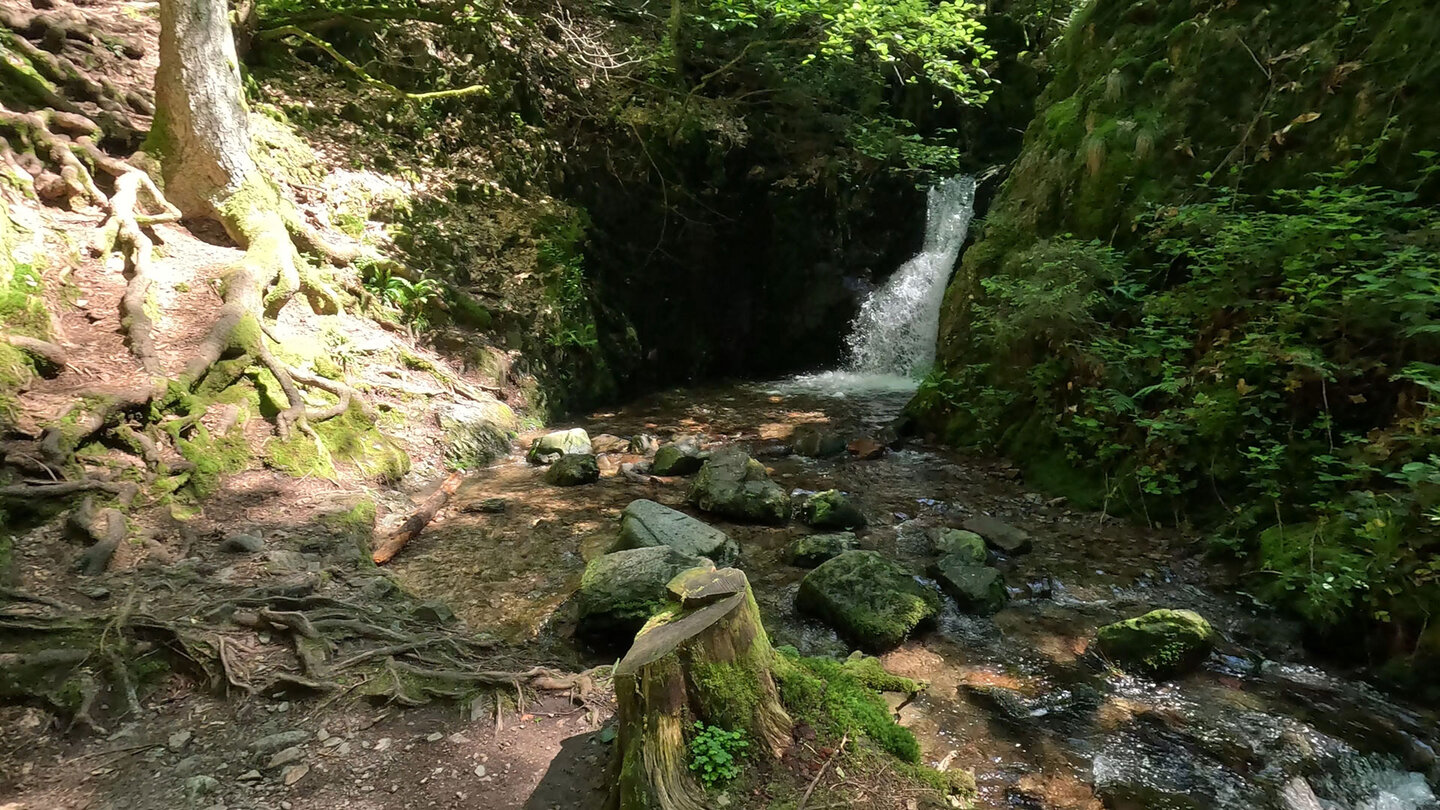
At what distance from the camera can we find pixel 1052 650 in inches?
188

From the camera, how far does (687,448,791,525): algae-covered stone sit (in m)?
7.01

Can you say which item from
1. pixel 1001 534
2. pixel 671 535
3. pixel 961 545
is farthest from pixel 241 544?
pixel 1001 534

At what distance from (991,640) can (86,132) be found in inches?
414

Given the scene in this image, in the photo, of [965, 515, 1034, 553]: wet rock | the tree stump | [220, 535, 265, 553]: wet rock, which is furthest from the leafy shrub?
[965, 515, 1034, 553]: wet rock

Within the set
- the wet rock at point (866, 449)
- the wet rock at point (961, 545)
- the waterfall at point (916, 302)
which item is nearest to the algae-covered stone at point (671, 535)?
the wet rock at point (961, 545)

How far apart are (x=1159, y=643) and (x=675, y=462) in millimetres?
5312

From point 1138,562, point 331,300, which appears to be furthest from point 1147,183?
point 331,300

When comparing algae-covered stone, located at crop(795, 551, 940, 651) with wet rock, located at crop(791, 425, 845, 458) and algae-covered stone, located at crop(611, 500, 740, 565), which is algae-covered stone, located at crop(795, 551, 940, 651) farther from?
wet rock, located at crop(791, 425, 845, 458)

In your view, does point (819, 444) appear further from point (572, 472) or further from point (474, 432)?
point (474, 432)

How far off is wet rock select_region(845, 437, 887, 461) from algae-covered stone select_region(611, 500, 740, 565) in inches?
137

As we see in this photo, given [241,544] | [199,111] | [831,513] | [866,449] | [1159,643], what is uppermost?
[199,111]

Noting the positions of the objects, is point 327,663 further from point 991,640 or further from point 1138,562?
point 1138,562

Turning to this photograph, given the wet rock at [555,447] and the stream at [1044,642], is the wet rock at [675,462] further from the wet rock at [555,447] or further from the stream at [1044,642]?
the wet rock at [555,447]

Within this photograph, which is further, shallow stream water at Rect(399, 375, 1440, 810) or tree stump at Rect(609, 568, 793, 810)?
shallow stream water at Rect(399, 375, 1440, 810)
